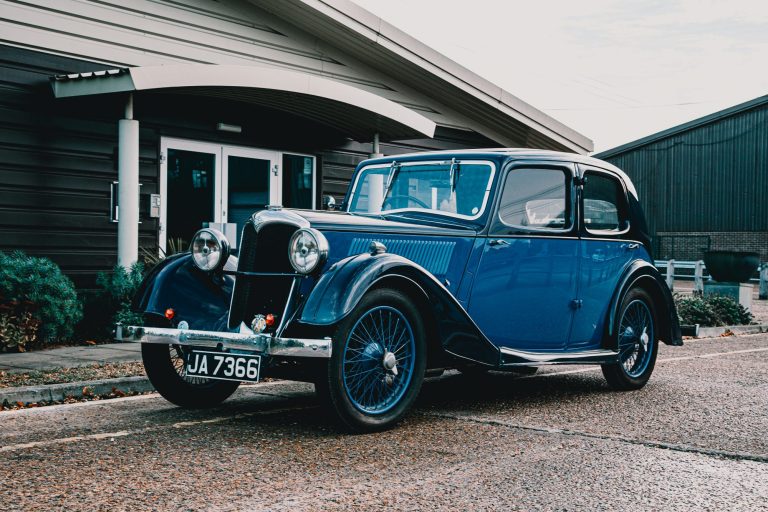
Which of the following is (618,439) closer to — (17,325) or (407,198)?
(407,198)

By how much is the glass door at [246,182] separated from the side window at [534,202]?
258 inches

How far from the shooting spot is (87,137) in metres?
10.8

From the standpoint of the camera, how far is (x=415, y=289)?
5.43 metres

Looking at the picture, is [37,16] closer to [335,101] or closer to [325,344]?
[335,101]

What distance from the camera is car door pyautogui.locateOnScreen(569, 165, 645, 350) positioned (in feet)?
22.4

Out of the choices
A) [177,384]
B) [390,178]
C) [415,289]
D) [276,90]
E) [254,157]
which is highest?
[276,90]

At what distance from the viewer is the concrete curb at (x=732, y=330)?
43.3ft

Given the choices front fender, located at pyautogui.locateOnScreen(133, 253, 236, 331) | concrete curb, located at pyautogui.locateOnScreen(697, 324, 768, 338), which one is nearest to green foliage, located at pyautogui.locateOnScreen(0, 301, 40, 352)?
front fender, located at pyautogui.locateOnScreen(133, 253, 236, 331)

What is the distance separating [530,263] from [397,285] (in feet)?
4.70

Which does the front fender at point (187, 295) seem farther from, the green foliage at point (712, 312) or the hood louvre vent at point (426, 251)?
the green foliage at point (712, 312)

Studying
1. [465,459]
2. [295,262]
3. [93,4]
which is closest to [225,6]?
[93,4]

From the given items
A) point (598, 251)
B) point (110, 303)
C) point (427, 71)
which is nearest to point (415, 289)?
point (598, 251)

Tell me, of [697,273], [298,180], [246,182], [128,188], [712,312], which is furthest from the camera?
[697,273]

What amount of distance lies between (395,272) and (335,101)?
6811 mm
